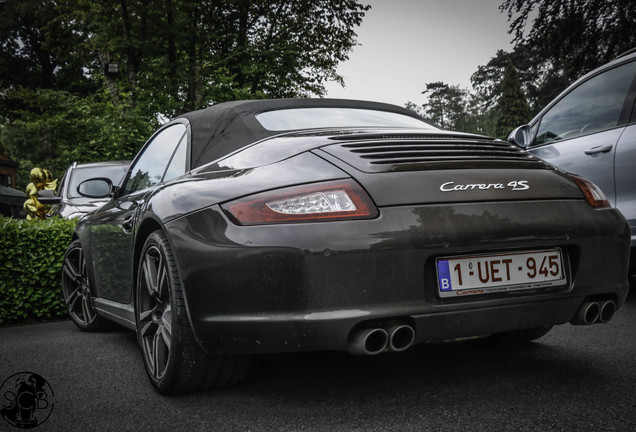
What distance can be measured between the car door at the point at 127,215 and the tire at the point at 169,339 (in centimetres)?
35

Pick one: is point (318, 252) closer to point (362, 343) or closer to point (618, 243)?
point (362, 343)

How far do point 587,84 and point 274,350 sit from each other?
387 centimetres

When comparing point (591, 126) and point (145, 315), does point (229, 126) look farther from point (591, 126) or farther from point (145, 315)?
point (591, 126)

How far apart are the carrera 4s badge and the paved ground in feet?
2.69

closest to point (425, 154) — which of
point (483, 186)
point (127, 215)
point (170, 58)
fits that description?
point (483, 186)

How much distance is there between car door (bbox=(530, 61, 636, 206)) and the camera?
4.32 meters

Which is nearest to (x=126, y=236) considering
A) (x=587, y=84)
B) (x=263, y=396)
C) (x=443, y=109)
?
(x=263, y=396)

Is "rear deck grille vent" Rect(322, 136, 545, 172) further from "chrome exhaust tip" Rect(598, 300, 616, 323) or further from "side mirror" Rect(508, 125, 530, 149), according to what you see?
"side mirror" Rect(508, 125, 530, 149)

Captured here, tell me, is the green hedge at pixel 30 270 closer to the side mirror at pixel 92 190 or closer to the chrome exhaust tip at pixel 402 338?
the side mirror at pixel 92 190

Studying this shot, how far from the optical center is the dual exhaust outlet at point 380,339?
2.10 metres

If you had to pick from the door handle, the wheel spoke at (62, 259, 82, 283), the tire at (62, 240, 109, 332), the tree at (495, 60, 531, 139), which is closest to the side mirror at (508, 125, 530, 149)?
the door handle

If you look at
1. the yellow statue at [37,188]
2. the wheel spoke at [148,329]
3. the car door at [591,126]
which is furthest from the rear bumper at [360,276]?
the yellow statue at [37,188]

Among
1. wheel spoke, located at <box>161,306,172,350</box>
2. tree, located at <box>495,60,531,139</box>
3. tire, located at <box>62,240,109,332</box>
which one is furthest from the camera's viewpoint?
tree, located at <box>495,60,531,139</box>

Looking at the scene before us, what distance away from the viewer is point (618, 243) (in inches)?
97.6
